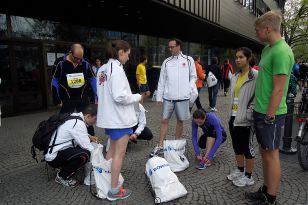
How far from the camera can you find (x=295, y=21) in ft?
110

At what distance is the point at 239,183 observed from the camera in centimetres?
352

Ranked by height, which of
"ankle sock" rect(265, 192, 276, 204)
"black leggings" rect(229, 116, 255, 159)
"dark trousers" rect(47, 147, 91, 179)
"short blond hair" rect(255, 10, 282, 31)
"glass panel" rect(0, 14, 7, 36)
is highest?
"glass panel" rect(0, 14, 7, 36)

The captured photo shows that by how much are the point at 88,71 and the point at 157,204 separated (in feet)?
7.75

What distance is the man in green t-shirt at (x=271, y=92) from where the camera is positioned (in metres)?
2.60

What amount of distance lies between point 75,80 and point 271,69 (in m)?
2.78

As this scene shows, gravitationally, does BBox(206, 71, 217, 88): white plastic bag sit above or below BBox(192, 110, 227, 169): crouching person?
Answer: above

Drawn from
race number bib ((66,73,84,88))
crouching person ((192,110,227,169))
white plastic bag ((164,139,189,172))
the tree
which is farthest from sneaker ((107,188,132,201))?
the tree

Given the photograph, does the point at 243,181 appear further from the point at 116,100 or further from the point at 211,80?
the point at 211,80

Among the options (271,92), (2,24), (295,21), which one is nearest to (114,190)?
(271,92)

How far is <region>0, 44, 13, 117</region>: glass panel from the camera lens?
8125 millimetres

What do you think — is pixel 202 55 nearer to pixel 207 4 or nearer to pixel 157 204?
pixel 207 4

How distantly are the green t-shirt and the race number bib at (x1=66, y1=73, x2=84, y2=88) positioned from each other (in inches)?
103

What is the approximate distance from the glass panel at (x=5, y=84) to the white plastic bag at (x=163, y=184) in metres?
6.57

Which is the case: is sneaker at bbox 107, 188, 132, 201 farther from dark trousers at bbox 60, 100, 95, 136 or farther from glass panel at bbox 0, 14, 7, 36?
glass panel at bbox 0, 14, 7, 36
